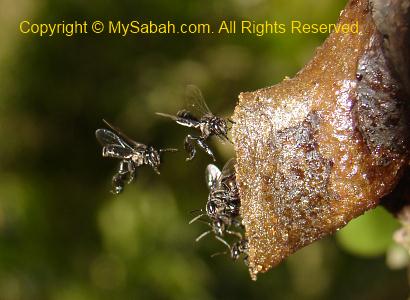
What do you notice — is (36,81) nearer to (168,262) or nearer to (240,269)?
(168,262)

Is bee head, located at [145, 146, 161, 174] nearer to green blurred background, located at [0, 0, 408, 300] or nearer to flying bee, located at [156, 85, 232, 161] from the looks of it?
flying bee, located at [156, 85, 232, 161]

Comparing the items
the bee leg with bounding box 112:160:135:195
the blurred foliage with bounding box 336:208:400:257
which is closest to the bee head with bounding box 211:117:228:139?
the bee leg with bounding box 112:160:135:195

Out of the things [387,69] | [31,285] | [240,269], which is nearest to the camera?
[387,69]

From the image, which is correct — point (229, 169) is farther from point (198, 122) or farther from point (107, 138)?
point (107, 138)

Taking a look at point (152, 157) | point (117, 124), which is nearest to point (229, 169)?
point (152, 157)

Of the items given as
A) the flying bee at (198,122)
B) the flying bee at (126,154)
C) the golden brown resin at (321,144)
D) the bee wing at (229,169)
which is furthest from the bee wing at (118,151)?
the golden brown resin at (321,144)

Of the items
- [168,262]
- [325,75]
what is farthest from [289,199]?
[168,262]
